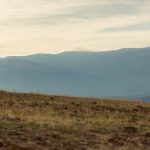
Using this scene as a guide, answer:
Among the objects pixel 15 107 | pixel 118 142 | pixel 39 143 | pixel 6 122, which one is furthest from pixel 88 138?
pixel 15 107

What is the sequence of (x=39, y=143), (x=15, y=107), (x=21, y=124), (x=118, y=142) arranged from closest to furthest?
(x=39, y=143) → (x=118, y=142) → (x=21, y=124) → (x=15, y=107)

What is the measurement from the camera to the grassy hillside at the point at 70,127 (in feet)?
71.8

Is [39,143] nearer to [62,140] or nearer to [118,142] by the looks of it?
[62,140]

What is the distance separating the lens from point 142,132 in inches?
1034

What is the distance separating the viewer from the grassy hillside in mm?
21891

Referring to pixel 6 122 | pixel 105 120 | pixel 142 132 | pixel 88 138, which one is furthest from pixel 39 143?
pixel 105 120

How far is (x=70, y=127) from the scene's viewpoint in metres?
25.8

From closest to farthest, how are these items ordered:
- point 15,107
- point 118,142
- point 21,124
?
point 118,142 < point 21,124 < point 15,107

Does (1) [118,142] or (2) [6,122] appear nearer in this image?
(1) [118,142]

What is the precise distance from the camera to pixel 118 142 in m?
23.1

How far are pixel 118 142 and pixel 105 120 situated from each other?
6579 mm

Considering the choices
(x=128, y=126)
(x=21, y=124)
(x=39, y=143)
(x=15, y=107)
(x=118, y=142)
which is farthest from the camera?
(x=15, y=107)

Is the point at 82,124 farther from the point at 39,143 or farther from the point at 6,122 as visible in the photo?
the point at 39,143

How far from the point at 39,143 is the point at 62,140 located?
1.35 m
